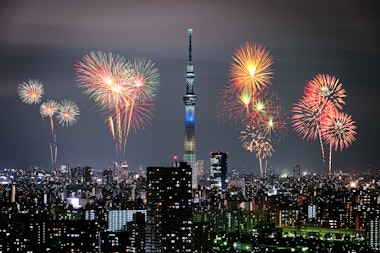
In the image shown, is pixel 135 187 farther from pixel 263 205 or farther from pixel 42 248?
pixel 42 248

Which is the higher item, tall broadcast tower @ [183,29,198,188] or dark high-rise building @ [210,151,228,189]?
tall broadcast tower @ [183,29,198,188]

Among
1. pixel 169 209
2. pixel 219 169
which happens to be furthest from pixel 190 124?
pixel 169 209

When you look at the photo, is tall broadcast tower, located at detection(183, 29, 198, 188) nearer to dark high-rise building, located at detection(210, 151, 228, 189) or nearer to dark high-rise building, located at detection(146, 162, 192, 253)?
dark high-rise building, located at detection(210, 151, 228, 189)

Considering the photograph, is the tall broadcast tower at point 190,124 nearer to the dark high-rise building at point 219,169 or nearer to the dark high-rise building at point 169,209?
the dark high-rise building at point 219,169

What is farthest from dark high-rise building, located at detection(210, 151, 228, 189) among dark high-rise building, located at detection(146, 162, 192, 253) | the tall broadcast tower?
dark high-rise building, located at detection(146, 162, 192, 253)

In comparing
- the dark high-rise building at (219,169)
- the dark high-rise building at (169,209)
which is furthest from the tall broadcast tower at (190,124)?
the dark high-rise building at (169,209)

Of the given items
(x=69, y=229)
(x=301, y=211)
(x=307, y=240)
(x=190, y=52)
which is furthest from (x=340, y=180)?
(x=69, y=229)
